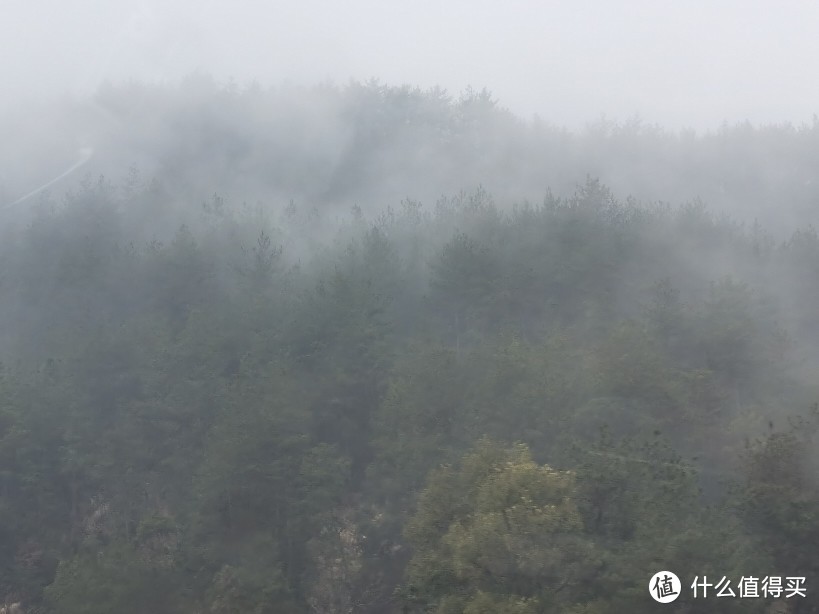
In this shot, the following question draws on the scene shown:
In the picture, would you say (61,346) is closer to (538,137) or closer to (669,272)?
(669,272)

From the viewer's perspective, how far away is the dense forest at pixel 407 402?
55.6 ft

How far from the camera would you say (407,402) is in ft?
98.7

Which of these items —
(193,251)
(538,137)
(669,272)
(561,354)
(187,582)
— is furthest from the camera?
(538,137)

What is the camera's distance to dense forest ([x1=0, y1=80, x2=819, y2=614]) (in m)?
17.0

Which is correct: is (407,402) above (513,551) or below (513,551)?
above

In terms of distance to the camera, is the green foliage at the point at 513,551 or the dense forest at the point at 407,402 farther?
the dense forest at the point at 407,402

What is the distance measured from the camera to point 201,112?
75.8 meters

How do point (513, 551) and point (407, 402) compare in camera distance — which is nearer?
point (513, 551)

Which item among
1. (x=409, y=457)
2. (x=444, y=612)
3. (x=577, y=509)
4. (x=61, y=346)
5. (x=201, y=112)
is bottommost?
(x=444, y=612)

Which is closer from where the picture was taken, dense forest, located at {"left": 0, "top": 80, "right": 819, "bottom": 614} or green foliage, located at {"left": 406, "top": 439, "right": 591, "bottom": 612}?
green foliage, located at {"left": 406, "top": 439, "right": 591, "bottom": 612}

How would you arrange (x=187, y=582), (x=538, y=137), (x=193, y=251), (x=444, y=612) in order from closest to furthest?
(x=444, y=612), (x=187, y=582), (x=193, y=251), (x=538, y=137)

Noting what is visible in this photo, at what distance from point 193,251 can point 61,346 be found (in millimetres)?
7836

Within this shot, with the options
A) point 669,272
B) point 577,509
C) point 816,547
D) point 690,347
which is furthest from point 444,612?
point 669,272

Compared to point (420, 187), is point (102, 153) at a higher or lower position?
higher
